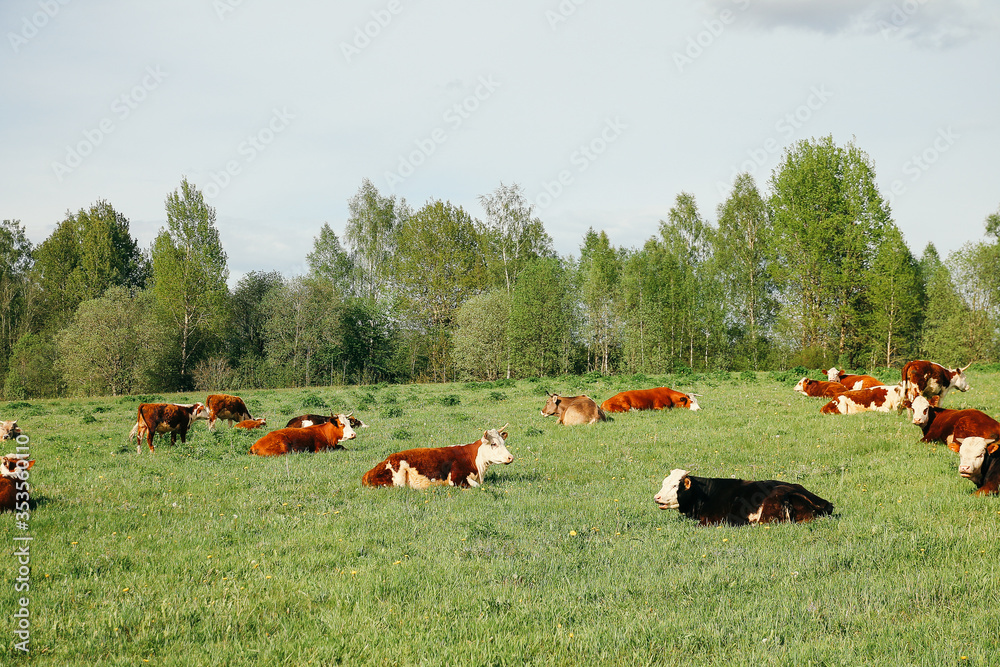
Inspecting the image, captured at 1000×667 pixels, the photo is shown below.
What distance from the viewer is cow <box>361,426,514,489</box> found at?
33.6 ft

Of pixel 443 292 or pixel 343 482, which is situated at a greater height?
pixel 443 292

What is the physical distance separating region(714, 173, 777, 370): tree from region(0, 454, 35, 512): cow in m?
55.0

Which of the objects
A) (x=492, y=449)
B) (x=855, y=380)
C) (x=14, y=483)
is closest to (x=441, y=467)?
(x=492, y=449)

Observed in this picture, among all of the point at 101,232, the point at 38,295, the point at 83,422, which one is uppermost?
the point at 101,232

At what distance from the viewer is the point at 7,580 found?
5887 millimetres

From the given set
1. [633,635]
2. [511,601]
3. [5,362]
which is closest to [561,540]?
[511,601]

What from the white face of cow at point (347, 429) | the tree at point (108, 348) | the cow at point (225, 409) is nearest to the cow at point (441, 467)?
the white face of cow at point (347, 429)

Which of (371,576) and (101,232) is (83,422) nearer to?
(371,576)

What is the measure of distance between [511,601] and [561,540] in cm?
182

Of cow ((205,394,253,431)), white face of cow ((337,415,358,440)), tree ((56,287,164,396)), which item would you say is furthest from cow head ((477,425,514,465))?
tree ((56,287,164,396))

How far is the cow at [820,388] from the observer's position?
19609 millimetres

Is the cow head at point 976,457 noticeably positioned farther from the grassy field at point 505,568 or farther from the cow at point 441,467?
the cow at point 441,467

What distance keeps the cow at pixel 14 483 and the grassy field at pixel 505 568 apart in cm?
28

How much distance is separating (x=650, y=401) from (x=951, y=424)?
8.71 metres
